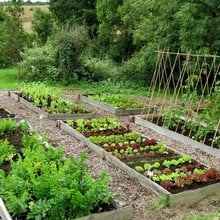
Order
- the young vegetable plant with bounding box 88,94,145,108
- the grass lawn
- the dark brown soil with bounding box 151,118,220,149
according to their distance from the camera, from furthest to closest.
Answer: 1. the grass lawn
2. the young vegetable plant with bounding box 88,94,145,108
3. the dark brown soil with bounding box 151,118,220,149

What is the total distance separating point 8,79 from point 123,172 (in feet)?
34.1

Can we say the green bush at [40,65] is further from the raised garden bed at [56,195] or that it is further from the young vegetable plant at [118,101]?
the raised garden bed at [56,195]

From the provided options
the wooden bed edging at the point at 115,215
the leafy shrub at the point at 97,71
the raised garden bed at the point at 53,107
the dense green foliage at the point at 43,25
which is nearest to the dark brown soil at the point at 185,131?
the raised garden bed at the point at 53,107

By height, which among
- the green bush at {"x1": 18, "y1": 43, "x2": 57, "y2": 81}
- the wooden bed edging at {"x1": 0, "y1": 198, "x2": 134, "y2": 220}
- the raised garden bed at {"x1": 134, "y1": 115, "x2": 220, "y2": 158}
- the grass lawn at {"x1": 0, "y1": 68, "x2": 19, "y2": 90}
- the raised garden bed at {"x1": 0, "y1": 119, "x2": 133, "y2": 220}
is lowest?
the grass lawn at {"x1": 0, "y1": 68, "x2": 19, "y2": 90}

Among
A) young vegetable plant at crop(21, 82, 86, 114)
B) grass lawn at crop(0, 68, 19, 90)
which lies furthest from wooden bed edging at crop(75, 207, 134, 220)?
grass lawn at crop(0, 68, 19, 90)

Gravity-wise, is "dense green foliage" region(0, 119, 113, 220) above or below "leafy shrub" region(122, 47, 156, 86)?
above

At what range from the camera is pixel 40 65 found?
1383cm

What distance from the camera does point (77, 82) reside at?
13719 mm

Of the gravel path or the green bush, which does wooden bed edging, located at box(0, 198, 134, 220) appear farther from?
the green bush

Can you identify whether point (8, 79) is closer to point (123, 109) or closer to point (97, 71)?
point (97, 71)

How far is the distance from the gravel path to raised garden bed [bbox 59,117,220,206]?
98mm

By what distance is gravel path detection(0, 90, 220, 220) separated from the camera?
455 centimetres

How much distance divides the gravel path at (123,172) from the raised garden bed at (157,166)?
0.10 meters

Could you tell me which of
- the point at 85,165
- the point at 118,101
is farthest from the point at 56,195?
the point at 118,101
